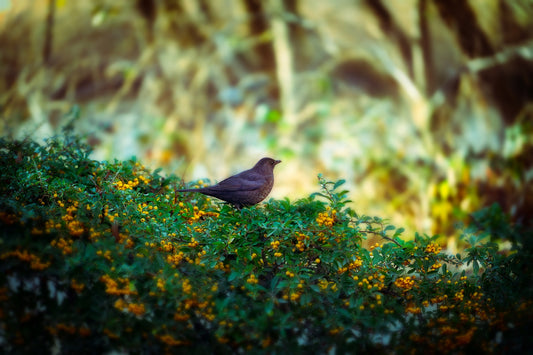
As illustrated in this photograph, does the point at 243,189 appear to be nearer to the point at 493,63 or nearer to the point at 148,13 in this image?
the point at 493,63

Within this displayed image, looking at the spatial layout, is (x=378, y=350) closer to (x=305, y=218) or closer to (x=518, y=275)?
(x=305, y=218)

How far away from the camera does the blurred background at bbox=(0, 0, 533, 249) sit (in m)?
7.21

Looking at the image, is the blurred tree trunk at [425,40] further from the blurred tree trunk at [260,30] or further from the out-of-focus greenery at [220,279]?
the out-of-focus greenery at [220,279]

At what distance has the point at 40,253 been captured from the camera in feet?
8.34

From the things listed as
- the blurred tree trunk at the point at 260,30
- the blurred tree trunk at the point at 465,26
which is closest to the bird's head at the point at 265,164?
the blurred tree trunk at the point at 260,30

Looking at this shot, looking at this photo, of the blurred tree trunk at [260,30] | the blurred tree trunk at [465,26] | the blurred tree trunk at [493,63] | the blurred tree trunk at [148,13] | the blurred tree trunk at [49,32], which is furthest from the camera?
the blurred tree trunk at [49,32]

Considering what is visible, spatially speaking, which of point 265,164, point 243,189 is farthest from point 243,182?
point 265,164

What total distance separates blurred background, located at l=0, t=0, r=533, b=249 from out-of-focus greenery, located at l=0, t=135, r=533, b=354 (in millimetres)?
3816

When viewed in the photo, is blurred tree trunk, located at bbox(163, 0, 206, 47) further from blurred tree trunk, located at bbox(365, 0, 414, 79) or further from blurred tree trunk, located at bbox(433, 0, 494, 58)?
blurred tree trunk, located at bbox(433, 0, 494, 58)

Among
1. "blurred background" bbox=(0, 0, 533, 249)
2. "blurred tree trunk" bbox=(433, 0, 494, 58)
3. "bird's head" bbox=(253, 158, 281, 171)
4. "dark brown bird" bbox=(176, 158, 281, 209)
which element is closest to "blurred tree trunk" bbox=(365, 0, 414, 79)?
"blurred background" bbox=(0, 0, 533, 249)

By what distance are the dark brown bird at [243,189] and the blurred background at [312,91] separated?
140 inches

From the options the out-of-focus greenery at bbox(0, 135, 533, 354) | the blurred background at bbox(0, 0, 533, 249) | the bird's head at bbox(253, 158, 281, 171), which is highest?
the blurred background at bbox(0, 0, 533, 249)

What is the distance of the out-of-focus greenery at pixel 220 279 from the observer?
8.23 ft

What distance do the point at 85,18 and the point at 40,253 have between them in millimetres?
6772
